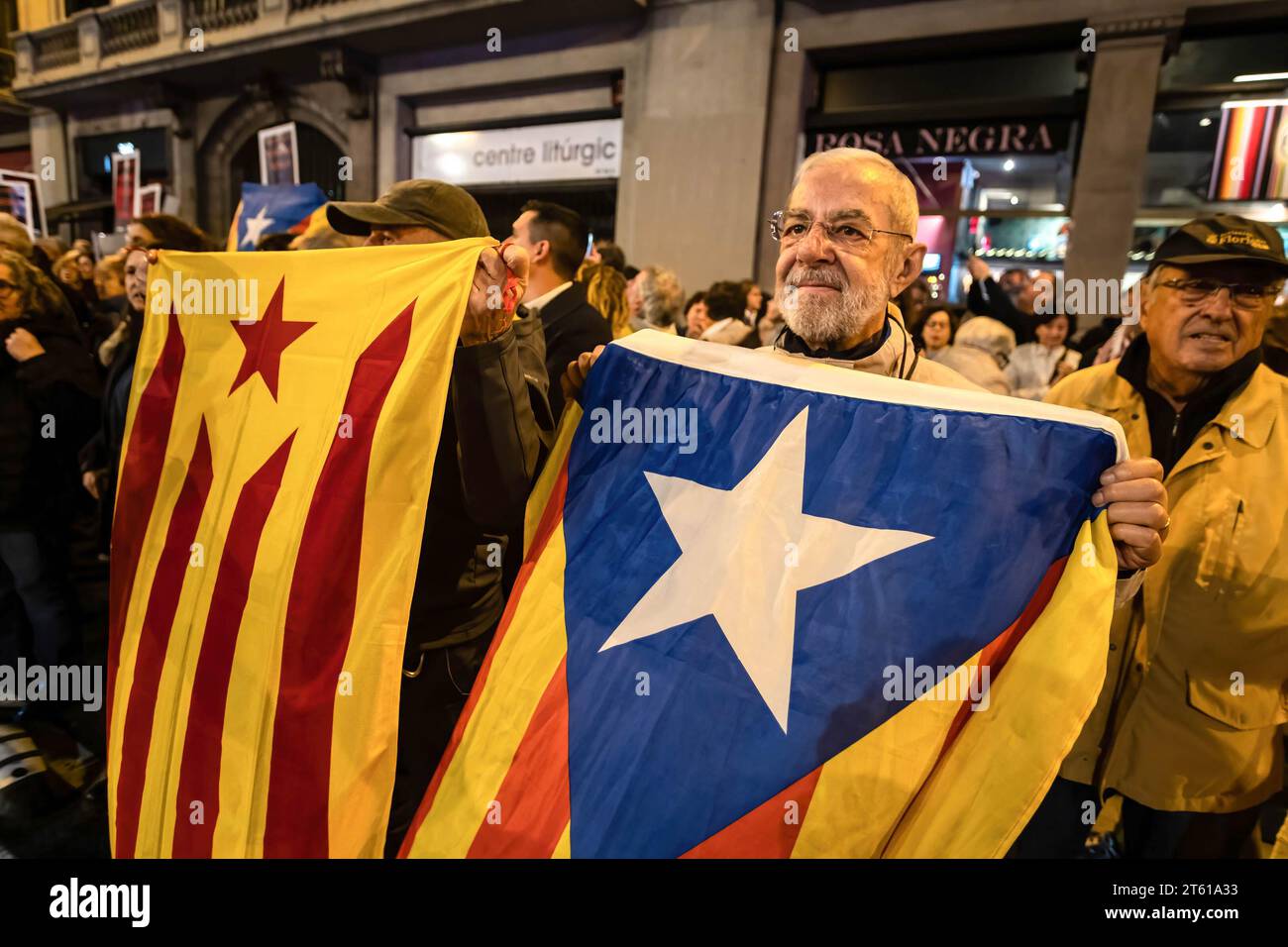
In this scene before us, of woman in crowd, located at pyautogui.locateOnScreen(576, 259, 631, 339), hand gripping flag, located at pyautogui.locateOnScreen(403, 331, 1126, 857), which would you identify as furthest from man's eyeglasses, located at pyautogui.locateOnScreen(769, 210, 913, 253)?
woman in crowd, located at pyautogui.locateOnScreen(576, 259, 631, 339)

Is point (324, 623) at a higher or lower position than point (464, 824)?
higher

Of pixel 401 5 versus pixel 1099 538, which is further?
pixel 401 5

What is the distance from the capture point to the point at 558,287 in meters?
2.71

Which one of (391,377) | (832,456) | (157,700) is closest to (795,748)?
(832,456)

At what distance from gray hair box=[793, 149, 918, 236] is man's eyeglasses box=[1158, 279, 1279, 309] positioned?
0.76 meters

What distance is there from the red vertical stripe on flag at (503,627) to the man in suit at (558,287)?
80 centimetres

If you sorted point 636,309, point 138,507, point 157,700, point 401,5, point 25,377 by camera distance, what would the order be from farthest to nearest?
point 401,5 → point 636,309 → point 25,377 → point 138,507 → point 157,700

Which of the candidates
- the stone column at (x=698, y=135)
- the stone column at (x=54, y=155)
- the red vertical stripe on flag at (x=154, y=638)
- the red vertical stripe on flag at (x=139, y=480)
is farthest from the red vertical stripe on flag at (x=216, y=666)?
the stone column at (x=54, y=155)

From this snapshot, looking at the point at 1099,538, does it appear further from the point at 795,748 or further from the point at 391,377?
the point at 391,377

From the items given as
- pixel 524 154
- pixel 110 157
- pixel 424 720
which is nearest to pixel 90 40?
pixel 110 157

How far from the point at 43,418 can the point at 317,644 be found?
2.45m

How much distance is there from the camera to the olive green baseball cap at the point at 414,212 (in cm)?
179
